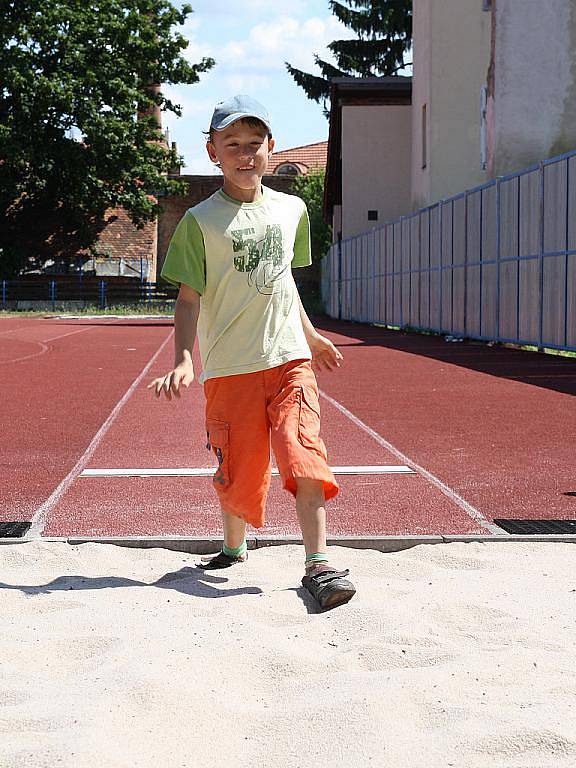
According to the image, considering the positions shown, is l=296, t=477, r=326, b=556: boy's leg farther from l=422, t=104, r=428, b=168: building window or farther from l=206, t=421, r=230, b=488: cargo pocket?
l=422, t=104, r=428, b=168: building window

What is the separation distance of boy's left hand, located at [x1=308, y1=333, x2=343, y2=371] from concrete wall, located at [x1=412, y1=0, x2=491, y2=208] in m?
29.1

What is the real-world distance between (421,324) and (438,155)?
22.7ft

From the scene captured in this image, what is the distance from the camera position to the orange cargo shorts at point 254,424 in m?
4.62

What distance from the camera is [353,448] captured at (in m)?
8.52

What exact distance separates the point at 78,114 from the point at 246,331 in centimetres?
4999

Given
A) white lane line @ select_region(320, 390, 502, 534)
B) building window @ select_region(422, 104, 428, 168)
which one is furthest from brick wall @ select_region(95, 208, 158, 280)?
white lane line @ select_region(320, 390, 502, 534)

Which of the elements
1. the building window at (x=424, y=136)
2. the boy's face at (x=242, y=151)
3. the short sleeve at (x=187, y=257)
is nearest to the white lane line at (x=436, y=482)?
the short sleeve at (x=187, y=257)

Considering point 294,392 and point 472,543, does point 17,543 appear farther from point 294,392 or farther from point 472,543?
point 472,543

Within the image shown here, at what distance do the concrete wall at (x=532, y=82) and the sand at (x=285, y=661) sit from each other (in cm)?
1943

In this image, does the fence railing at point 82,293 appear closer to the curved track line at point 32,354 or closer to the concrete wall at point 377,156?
the concrete wall at point 377,156

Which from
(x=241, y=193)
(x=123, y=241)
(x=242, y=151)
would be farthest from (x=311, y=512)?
(x=123, y=241)

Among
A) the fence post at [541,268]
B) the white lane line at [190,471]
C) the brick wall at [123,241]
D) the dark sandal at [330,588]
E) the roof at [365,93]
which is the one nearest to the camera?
the dark sandal at [330,588]

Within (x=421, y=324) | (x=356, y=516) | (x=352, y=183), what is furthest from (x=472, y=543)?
(x=352, y=183)

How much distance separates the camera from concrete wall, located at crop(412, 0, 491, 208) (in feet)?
109
